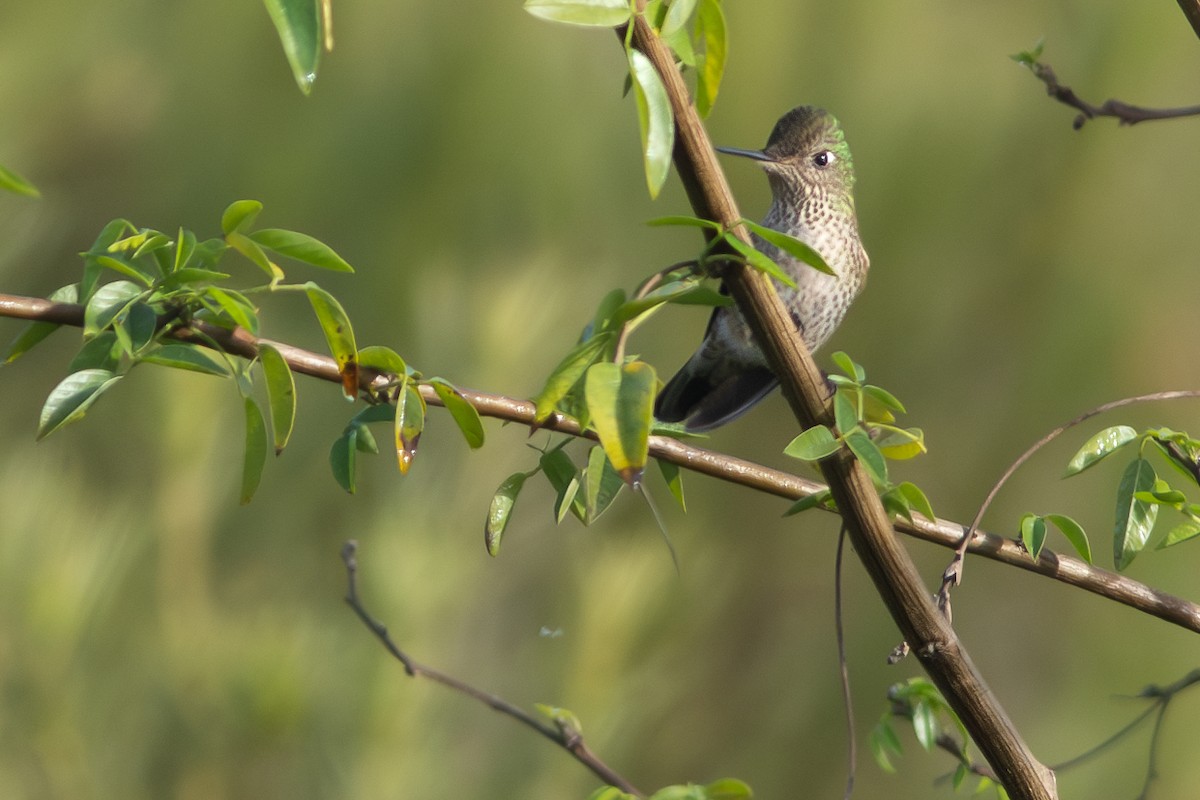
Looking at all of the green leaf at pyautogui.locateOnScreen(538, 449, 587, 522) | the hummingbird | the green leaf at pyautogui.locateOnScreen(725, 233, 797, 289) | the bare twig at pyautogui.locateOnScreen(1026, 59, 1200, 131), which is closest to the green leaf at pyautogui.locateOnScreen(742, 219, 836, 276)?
the green leaf at pyautogui.locateOnScreen(725, 233, 797, 289)

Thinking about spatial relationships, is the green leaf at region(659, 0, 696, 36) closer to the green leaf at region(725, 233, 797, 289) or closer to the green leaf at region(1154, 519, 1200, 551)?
the green leaf at region(725, 233, 797, 289)

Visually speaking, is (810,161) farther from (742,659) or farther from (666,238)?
(742,659)

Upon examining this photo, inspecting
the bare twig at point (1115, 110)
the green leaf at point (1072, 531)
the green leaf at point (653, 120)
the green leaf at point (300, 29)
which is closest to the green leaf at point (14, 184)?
the green leaf at point (300, 29)

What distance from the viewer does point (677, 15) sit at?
0.57 metres

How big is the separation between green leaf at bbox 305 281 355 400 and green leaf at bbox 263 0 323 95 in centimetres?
20

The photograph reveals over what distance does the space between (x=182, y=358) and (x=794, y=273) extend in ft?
3.74

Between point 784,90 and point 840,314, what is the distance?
0.56 metres

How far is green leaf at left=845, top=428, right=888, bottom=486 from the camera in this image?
0.65 m

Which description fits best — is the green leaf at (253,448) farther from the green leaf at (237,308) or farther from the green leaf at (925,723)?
the green leaf at (925,723)

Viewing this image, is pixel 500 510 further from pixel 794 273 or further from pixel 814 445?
pixel 794 273

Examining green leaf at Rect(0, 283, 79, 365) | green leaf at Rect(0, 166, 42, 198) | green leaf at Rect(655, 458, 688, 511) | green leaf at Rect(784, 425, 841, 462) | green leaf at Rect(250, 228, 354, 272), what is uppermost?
green leaf at Rect(0, 166, 42, 198)

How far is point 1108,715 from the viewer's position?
213 cm

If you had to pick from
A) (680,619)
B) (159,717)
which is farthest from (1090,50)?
(159,717)

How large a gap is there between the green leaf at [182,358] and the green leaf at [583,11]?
0.25m
